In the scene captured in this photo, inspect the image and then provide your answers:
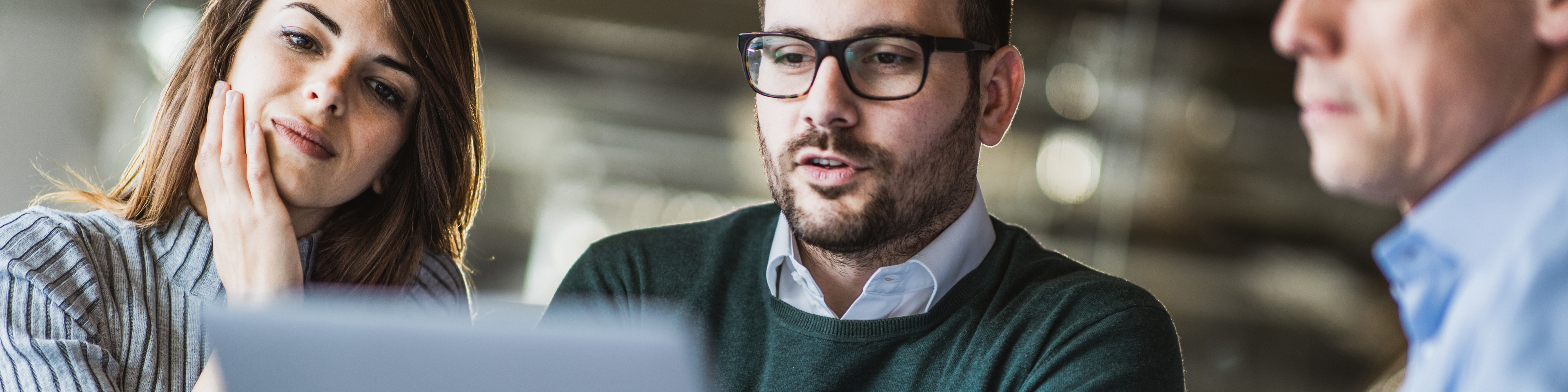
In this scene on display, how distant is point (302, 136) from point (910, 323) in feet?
2.45

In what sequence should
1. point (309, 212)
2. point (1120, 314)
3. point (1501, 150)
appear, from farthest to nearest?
point (309, 212), point (1120, 314), point (1501, 150)

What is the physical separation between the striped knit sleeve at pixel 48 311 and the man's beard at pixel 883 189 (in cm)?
75

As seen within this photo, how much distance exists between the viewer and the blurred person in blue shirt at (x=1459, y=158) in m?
0.42

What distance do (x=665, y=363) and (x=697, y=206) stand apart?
114 inches

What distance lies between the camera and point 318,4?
116 cm

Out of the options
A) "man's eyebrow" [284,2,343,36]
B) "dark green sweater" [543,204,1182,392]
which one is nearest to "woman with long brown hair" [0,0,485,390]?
"man's eyebrow" [284,2,343,36]

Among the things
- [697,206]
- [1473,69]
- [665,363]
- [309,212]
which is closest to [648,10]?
[697,206]

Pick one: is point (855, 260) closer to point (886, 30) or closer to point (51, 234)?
point (886, 30)

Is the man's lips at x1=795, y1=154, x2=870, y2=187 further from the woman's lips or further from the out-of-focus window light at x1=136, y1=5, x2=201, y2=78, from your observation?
the out-of-focus window light at x1=136, y1=5, x2=201, y2=78

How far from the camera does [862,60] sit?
44.8 inches

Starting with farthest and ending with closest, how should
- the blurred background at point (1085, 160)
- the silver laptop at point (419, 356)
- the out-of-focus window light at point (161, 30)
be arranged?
1. the blurred background at point (1085, 160)
2. the out-of-focus window light at point (161, 30)
3. the silver laptop at point (419, 356)

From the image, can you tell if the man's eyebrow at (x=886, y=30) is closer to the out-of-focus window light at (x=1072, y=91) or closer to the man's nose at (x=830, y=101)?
the man's nose at (x=830, y=101)

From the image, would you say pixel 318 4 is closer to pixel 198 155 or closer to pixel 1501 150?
pixel 198 155

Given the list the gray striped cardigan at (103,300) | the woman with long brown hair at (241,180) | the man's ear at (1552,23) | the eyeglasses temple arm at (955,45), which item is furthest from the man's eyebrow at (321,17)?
the man's ear at (1552,23)
